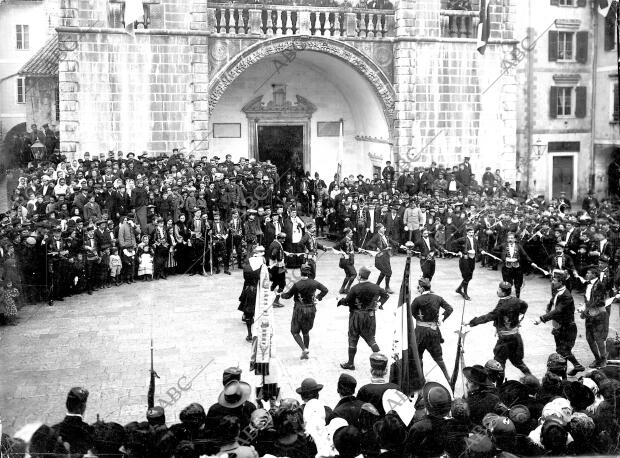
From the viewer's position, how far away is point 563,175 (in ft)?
110

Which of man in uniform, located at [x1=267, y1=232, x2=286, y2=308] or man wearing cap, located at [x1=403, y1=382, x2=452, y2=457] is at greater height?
man in uniform, located at [x1=267, y1=232, x2=286, y2=308]

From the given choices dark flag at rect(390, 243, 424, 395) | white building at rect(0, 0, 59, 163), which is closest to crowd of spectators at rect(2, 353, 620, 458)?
dark flag at rect(390, 243, 424, 395)

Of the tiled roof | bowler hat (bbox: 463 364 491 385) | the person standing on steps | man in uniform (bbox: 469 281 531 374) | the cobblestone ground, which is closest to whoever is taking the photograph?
bowler hat (bbox: 463 364 491 385)

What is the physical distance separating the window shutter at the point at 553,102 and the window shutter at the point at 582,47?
1.79m

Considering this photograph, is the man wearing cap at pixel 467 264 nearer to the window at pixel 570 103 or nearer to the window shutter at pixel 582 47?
the window at pixel 570 103

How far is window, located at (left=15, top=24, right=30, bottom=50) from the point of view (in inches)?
1465

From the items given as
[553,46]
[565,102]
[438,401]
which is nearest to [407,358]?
[438,401]

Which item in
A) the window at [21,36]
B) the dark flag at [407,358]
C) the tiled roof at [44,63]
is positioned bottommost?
the dark flag at [407,358]

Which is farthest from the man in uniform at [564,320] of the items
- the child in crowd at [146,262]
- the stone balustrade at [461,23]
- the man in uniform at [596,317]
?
Result: the stone balustrade at [461,23]

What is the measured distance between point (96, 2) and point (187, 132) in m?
5.09

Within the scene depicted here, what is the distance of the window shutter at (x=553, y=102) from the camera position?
3278 cm

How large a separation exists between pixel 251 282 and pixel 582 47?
982 inches

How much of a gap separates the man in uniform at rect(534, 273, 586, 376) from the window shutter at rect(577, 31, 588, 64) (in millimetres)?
23962

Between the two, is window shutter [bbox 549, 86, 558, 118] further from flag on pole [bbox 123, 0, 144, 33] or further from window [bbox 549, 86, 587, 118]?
flag on pole [bbox 123, 0, 144, 33]
